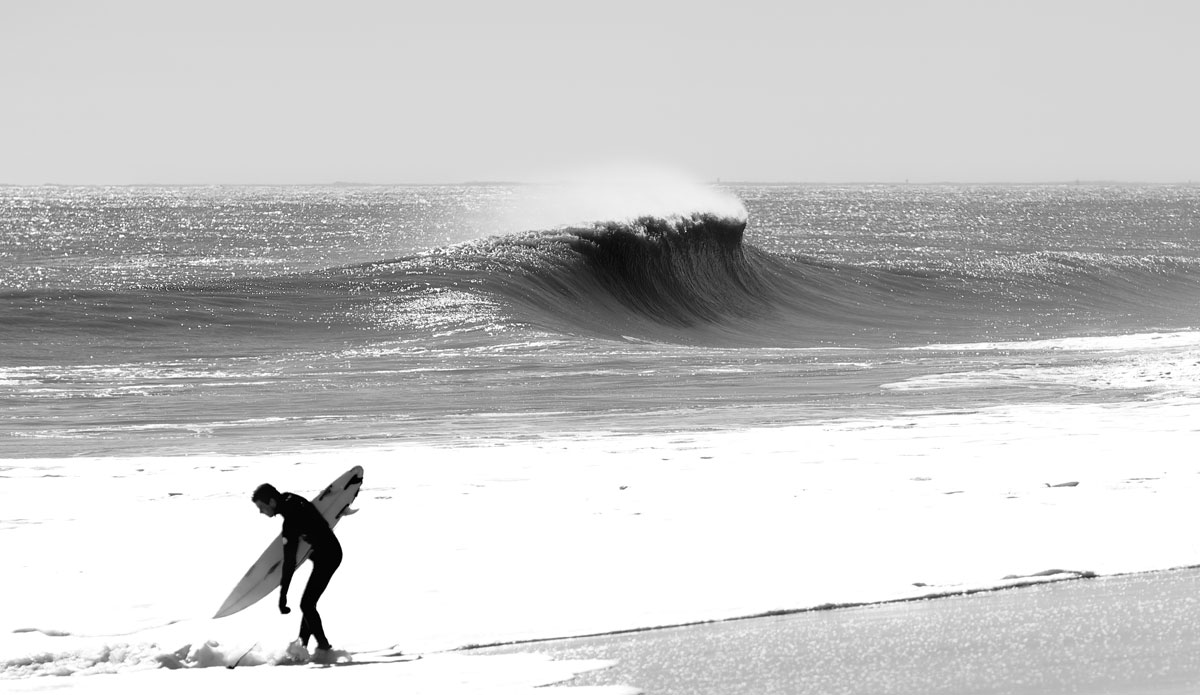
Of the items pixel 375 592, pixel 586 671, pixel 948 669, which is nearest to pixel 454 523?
pixel 375 592

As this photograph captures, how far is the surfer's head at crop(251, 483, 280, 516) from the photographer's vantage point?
556 cm

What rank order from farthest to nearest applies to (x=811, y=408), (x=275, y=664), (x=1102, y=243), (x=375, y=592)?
(x=1102, y=243)
(x=811, y=408)
(x=375, y=592)
(x=275, y=664)

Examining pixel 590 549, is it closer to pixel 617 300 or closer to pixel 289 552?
pixel 289 552

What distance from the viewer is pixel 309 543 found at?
582 centimetres

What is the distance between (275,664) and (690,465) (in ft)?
15.2

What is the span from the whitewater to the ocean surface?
0.10 metres

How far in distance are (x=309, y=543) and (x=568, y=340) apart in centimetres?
1505

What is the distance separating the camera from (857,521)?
7.61 metres

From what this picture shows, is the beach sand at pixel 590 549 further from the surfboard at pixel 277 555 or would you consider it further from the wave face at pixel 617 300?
the wave face at pixel 617 300

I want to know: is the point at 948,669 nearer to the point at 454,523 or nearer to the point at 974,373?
the point at 454,523

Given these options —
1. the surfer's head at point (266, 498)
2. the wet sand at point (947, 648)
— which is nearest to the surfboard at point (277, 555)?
the surfer's head at point (266, 498)

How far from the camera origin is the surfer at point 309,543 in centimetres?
559

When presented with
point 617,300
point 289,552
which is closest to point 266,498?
point 289,552

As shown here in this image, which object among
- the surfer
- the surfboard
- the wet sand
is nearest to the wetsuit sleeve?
the surfer
